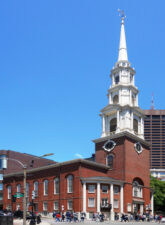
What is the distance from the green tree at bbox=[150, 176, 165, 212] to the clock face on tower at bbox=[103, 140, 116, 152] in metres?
18.9

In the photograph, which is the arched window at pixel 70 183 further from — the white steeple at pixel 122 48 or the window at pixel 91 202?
the white steeple at pixel 122 48

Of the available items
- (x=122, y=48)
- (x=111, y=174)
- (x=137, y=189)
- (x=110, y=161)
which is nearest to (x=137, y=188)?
(x=137, y=189)

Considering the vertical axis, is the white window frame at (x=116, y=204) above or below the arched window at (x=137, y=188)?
below

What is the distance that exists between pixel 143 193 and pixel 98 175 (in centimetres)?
929

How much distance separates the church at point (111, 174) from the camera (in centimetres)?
6159

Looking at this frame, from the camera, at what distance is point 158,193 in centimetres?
8294

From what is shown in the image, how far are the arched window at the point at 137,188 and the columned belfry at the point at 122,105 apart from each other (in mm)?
8578

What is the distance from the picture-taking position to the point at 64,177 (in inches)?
2557

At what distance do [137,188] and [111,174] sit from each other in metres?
5.28

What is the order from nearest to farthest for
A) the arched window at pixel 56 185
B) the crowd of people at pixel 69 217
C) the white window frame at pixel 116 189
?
the crowd of people at pixel 69 217, the white window frame at pixel 116 189, the arched window at pixel 56 185

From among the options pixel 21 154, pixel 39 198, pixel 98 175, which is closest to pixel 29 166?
pixel 21 154

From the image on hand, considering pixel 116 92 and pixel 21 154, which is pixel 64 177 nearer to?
pixel 116 92

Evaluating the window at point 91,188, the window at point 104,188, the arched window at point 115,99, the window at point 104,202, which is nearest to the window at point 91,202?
the window at point 91,188

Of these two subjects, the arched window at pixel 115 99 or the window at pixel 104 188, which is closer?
the window at pixel 104 188
